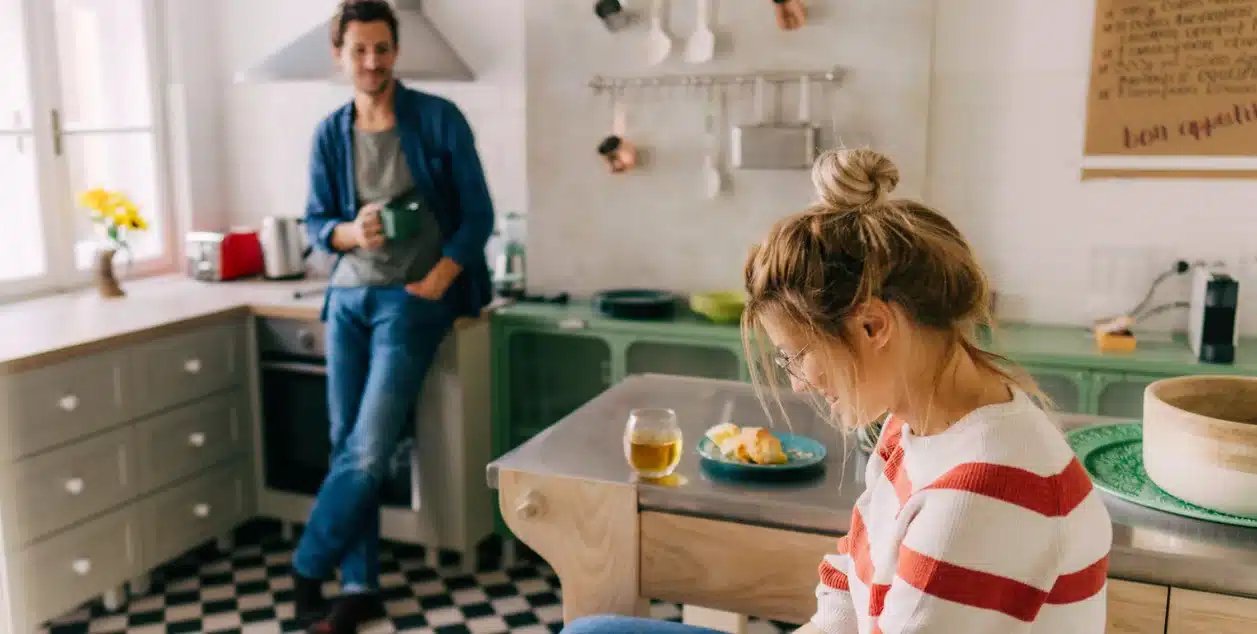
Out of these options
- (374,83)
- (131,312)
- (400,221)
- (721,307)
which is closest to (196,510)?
(131,312)

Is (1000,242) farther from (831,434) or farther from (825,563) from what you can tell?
(825,563)

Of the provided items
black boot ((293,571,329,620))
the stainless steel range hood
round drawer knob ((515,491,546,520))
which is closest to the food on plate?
round drawer knob ((515,491,546,520))

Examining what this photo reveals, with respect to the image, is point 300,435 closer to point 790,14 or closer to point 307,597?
point 307,597

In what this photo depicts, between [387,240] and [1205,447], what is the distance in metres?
2.22

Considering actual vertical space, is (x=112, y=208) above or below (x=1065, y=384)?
above

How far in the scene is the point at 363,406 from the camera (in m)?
2.99

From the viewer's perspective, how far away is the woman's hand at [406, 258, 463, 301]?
9.78 ft

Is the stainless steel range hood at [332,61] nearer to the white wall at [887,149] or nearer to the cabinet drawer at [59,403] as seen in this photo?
the white wall at [887,149]

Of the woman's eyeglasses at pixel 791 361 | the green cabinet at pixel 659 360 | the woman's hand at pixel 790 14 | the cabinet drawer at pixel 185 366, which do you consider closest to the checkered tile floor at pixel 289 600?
the green cabinet at pixel 659 360

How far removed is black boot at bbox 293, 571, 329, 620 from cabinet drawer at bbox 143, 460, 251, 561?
0.46 m

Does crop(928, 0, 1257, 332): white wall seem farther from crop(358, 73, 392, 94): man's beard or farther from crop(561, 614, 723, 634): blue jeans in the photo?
crop(561, 614, 723, 634): blue jeans

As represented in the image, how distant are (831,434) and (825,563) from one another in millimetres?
433

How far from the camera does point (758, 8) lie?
10.5 ft

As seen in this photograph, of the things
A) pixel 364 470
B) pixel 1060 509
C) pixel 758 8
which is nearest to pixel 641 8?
pixel 758 8
